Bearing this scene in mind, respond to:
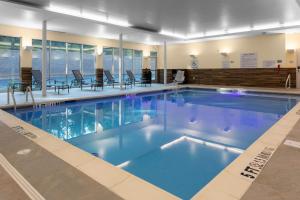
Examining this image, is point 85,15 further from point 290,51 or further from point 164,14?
point 290,51

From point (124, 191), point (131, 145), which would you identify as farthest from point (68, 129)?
point (124, 191)

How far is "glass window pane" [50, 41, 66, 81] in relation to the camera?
34.3 feet

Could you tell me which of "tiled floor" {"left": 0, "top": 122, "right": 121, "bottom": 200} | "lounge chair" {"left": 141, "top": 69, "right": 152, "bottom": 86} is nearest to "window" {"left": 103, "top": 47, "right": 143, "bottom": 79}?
"lounge chair" {"left": 141, "top": 69, "right": 152, "bottom": 86}

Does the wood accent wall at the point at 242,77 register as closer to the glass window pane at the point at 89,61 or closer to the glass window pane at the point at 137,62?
the glass window pane at the point at 137,62

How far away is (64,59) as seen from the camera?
10.9 metres

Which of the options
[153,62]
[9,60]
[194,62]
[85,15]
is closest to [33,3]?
[85,15]

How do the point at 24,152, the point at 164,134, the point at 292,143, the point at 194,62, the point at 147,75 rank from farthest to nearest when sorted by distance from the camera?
the point at 147,75 < the point at 194,62 < the point at 164,134 < the point at 292,143 < the point at 24,152

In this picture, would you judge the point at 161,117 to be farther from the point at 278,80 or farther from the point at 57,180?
the point at 278,80

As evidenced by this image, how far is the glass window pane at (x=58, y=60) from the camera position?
1045 cm

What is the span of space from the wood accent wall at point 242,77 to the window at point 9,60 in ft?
28.9

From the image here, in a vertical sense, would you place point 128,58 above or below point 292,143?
above

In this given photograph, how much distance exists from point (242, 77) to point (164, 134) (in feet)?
29.1

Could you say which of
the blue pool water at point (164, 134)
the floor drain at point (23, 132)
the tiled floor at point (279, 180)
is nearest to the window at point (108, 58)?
the blue pool water at point (164, 134)

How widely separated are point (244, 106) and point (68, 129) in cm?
513
